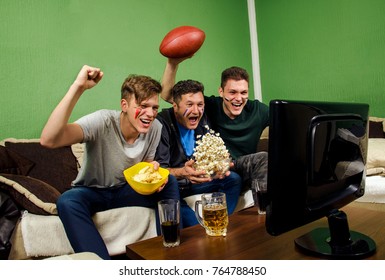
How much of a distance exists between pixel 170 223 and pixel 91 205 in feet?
1.92

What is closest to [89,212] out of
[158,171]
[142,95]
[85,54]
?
[158,171]

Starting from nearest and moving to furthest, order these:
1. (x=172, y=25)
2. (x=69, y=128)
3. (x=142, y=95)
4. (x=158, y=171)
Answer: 1. (x=69, y=128)
2. (x=158, y=171)
3. (x=142, y=95)
4. (x=172, y=25)

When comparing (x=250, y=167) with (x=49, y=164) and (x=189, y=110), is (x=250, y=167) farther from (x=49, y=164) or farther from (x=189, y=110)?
(x=49, y=164)

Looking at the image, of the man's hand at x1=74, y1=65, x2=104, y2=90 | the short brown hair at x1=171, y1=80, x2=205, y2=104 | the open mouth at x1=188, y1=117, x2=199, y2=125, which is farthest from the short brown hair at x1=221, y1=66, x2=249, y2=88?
the man's hand at x1=74, y1=65, x2=104, y2=90

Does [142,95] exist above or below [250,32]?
below

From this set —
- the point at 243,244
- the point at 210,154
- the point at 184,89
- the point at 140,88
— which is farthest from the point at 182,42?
the point at 243,244

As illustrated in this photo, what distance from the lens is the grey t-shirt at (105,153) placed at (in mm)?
1351

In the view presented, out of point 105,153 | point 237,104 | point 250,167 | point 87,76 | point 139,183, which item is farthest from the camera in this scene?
point 237,104

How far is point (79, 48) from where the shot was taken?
1.95 meters

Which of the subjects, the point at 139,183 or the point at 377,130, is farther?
the point at 377,130
